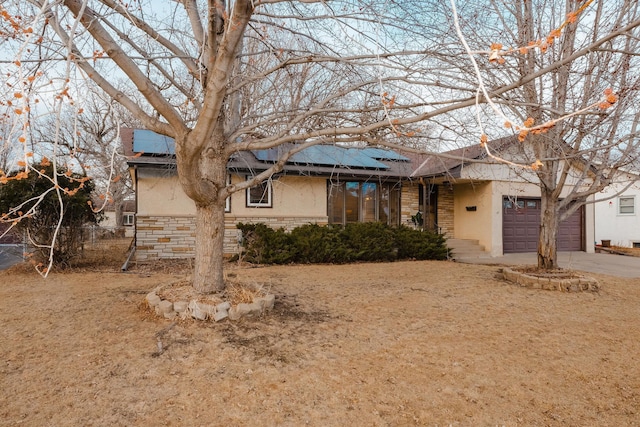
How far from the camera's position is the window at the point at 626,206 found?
59.6ft

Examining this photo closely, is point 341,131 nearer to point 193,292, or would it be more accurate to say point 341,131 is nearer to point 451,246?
point 193,292

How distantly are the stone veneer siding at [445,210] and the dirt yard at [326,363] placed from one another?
8.02 m

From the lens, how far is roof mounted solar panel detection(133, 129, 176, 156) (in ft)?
32.5

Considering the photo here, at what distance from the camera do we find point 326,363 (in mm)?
3611

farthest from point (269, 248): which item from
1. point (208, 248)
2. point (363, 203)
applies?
point (208, 248)

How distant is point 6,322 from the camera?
15.4ft

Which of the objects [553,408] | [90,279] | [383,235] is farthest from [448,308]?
[90,279]

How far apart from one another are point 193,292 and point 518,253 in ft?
39.2

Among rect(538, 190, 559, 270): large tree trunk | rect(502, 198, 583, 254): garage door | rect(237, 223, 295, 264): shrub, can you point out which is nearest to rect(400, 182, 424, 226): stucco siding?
rect(502, 198, 583, 254): garage door

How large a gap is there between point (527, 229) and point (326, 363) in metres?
12.7

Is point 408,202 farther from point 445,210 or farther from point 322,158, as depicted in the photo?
point 322,158

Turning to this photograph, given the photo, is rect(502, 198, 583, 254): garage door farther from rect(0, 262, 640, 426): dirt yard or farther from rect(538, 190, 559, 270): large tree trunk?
rect(0, 262, 640, 426): dirt yard

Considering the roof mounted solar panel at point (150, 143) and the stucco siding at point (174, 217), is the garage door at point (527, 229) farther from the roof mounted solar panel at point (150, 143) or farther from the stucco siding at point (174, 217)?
the roof mounted solar panel at point (150, 143)

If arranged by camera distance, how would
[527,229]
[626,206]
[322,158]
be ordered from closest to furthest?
1. [322,158]
2. [527,229]
3. [626,206]
